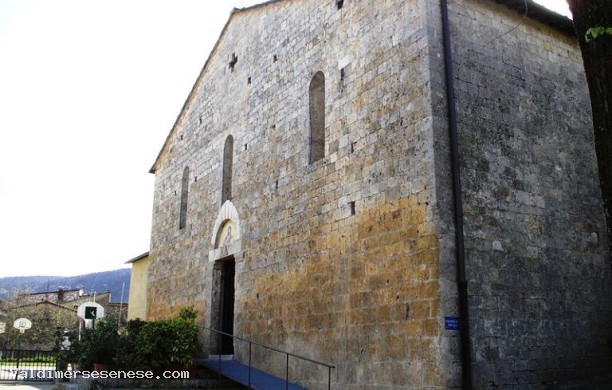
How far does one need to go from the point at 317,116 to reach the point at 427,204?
4.32 m

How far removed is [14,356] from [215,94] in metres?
11.1

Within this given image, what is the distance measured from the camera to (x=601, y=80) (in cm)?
504

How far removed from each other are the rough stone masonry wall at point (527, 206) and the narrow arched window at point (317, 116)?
3.38 metres

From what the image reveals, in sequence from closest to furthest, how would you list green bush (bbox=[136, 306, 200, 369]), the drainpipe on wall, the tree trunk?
the tree trunk, the drainpipe on wall, green bush (bbox=[136, 306, 200, 369])

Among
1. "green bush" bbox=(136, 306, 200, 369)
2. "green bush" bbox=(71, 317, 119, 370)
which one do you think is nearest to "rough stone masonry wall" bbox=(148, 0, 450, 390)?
"green bush" bbox=(136, 306, 200, 369)

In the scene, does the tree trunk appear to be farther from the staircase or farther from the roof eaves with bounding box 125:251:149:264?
the roof eaves with bounding box 125:251:149:264

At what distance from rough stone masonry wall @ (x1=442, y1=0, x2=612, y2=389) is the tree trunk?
4.27 meters

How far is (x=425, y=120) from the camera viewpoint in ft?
31.3

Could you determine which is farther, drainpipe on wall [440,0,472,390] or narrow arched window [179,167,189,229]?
narrow arched window [179,167,189,229]

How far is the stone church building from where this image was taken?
9.12 meters

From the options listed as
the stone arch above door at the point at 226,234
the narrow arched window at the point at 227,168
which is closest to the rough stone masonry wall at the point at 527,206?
the stone arch above door at the point at 226,234

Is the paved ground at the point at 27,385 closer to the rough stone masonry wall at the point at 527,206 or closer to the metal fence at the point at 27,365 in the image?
the metal fence at the point at 27,365

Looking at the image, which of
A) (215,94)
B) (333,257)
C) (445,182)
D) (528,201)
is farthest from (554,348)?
(215,94)

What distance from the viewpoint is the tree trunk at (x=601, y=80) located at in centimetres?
497
